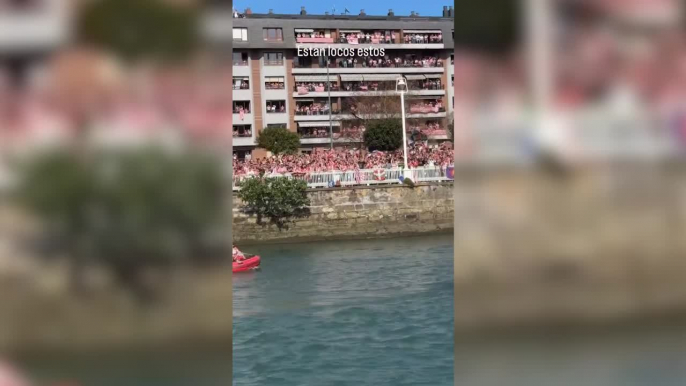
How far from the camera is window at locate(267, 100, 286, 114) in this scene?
25.0 metres

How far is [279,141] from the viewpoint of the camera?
73.0 ft

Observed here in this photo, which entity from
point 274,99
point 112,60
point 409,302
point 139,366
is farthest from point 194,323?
point 274,99

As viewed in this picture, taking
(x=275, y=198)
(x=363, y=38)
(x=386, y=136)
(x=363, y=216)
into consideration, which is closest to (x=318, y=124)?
(x=363, y=38)

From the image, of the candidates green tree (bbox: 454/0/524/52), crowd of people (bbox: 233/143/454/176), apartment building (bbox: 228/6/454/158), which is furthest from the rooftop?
green tree (bbox: 454/0/524/52)

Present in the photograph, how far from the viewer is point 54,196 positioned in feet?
2.87

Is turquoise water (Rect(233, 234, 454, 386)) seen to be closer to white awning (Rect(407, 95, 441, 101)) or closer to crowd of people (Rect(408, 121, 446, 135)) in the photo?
crowd of people (Rect(408, 121, 446, 135))

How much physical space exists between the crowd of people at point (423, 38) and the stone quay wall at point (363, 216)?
1307 cm

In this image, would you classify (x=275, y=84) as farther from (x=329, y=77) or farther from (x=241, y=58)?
(x=329, y=77)

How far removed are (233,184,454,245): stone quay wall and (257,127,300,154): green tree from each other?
823 cm

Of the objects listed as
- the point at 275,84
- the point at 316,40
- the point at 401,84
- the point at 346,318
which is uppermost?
the point at 316,40

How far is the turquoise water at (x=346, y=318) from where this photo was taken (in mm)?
3990

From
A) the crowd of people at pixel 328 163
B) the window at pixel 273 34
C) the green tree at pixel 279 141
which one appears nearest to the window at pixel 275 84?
the window at pixel 273 34

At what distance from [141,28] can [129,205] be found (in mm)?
229

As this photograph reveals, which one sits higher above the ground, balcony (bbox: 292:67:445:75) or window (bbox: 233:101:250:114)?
balcony (bbox: 292:67:445:75)
